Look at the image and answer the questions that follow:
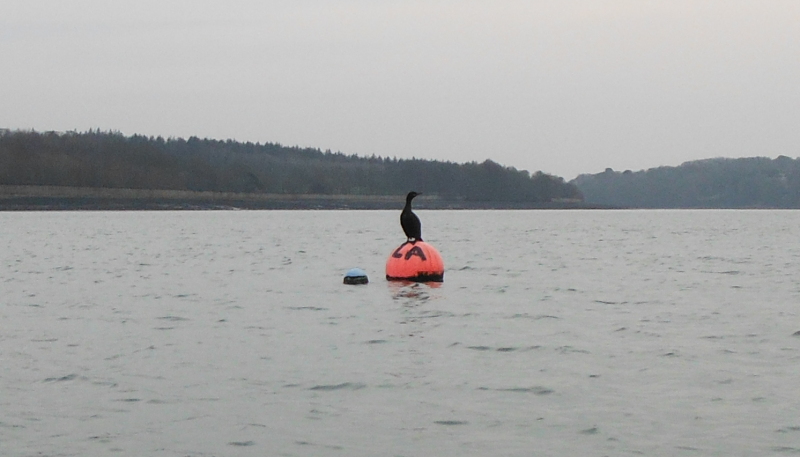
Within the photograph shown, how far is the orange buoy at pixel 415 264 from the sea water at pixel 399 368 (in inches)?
12.4

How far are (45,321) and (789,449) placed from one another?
46.0ft

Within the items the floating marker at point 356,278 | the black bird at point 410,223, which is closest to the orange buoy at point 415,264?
the black bird at point 410,223

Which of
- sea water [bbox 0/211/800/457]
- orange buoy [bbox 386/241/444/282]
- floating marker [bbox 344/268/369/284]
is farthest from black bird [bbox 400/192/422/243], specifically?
floating marker [bbox 344/268/369/284]

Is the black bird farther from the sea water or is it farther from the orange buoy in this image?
the sea water

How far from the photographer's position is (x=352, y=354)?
52.9ft

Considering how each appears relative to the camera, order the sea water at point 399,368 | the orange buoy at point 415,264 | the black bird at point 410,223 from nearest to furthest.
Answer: the sea water at point 399,368 → the black bird at point 410,223 → the orange buoy at point 415,264

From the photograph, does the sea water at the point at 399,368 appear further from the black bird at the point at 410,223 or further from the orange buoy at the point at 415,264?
the black bird at the point at 410,223

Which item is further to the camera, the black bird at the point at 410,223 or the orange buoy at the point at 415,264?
the orange buoy at the point at 415,264

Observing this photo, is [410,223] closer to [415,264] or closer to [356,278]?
[415,264]

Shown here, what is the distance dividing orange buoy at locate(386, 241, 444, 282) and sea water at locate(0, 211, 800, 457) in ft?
1.03

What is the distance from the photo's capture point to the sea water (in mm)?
10719

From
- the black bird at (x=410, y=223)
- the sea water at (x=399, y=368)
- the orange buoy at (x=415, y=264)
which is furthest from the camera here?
the orange buoy at (x=415, y=264)

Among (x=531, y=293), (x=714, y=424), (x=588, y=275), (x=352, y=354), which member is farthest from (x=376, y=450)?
(x=588, y=275)

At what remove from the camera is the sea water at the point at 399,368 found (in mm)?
10719
